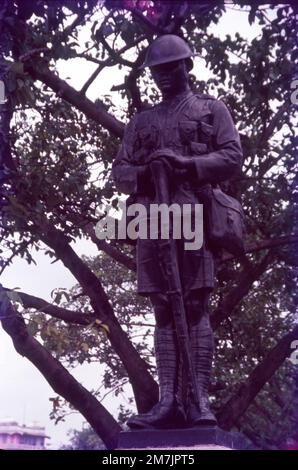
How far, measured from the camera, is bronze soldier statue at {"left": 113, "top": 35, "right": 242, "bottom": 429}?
16.2ft

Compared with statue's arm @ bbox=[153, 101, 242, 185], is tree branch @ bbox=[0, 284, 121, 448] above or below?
below

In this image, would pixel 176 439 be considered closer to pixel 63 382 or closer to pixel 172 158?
pixel 172 158

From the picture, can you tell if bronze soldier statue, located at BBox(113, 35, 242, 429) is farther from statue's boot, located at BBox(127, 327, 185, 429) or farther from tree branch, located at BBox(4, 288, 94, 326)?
tree branch, located at BBox(4, 288, 94, 326)

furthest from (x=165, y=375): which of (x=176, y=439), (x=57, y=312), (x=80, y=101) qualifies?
(x=80, y=101)

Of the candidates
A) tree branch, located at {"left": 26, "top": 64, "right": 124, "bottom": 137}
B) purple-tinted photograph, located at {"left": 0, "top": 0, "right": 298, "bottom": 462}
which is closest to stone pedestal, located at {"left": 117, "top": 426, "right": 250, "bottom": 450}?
purple-tinted photograph, located at {"left": 0, "top": 0, "right": 298, "bottom": 462}

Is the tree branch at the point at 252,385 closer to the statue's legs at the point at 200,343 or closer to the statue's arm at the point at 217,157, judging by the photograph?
the statue's legs at the point at 200,343

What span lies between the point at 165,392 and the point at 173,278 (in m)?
0.74

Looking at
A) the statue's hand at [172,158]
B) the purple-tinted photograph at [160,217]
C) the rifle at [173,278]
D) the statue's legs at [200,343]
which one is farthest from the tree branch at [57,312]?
the statue's hand at [172,158]

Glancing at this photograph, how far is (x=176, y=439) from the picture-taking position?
4617mm

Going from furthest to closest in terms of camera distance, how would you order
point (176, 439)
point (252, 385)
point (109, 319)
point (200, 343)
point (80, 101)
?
point (80, 101), point (109, 319), point (252, 385), point (200, 343), point (176, 439)

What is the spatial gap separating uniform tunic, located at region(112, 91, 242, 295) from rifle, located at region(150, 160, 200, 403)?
12 centimetres
